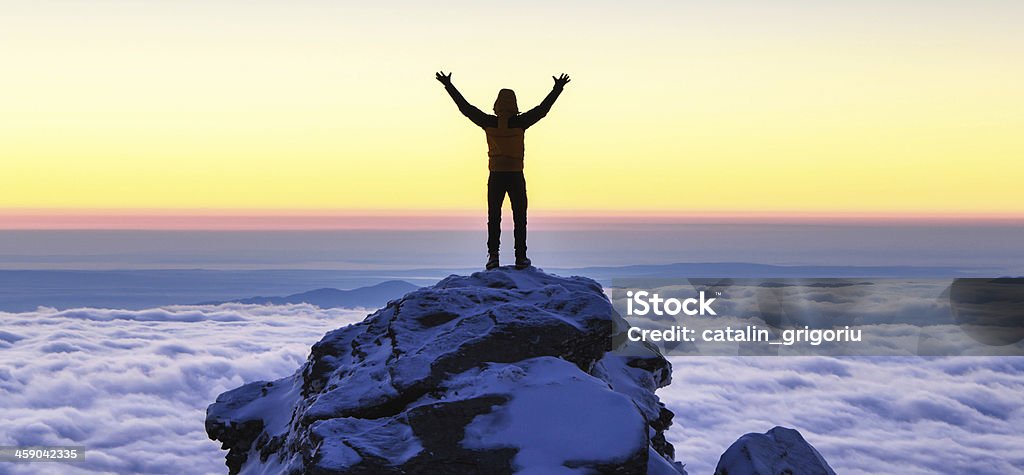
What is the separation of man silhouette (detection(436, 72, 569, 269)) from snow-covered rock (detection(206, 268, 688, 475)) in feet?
3.63

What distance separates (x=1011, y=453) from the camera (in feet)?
483

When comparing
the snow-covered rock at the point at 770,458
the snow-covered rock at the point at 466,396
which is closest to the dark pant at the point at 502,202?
the snow-covered rock at the point at 466,396

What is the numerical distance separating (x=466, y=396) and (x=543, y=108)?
576cm

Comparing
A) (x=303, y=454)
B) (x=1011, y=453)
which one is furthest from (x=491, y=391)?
(x=1011, y=453)

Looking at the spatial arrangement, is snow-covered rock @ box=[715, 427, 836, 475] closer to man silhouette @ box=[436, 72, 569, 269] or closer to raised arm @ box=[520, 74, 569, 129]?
man silhouette @ box=[436, 72, 569, 269]

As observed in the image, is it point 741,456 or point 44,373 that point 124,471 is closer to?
point 44,373

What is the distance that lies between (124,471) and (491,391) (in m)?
127

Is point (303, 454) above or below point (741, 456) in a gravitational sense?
above

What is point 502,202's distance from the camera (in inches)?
561

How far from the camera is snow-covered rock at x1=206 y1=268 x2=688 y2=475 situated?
9203mm

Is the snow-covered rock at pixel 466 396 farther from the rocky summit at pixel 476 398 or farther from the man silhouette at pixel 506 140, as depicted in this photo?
the man silhouette at pixel 506 140

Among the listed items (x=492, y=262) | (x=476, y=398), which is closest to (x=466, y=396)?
(x=476, y=398)

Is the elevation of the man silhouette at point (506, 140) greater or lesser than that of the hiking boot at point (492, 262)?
greater

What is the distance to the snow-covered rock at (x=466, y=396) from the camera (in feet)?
30.2
